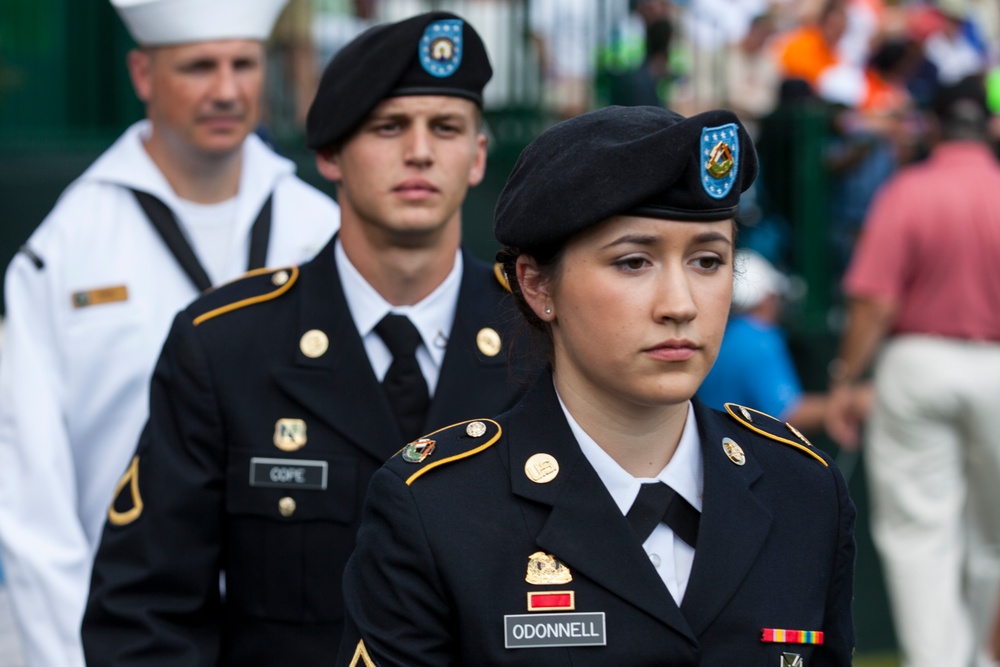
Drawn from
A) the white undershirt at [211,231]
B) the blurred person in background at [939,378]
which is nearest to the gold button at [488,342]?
the white undershirt at [211,231]

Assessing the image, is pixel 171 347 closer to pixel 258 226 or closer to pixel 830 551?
pixel 258 226

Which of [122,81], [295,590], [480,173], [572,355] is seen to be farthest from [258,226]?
[122,81]

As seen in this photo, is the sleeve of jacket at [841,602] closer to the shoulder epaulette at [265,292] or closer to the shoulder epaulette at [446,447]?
the shoulder epaulette at [446,447]

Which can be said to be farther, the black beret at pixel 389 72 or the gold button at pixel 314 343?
the black beret at pixel 389 72

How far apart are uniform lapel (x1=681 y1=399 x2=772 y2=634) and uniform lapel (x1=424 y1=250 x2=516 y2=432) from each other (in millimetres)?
832

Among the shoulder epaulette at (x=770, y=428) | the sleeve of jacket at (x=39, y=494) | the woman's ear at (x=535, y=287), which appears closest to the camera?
the woman's ear at (x=535, y=287)

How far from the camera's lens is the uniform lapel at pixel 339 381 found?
3.51m

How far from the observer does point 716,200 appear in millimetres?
2537

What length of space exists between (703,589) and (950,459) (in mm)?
5400

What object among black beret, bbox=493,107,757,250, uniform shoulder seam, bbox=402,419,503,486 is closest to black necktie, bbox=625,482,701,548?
uniform shoulder seam, bbox=402,419,503,486

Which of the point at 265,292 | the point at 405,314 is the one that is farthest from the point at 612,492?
the point at 265,292

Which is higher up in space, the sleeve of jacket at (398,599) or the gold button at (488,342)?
the gold button at (488,342)

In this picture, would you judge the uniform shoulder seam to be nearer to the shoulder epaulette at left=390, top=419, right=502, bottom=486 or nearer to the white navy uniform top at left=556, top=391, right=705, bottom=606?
the shoulder epaulette at left=390, top=419, right=502, bottom=486

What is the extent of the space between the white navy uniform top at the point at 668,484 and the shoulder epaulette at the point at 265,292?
1193 mm
